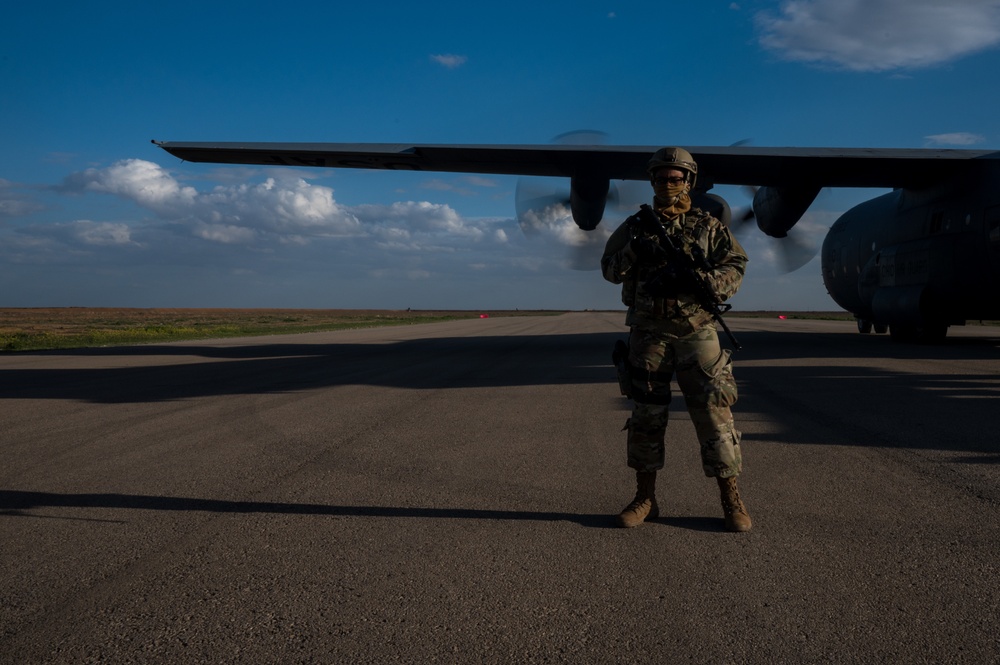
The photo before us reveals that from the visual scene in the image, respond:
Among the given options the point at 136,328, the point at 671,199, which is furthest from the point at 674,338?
the point at 136,328

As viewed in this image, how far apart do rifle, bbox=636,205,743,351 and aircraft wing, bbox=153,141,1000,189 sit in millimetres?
11686

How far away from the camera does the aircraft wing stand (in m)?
16.1

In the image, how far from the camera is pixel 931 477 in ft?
18.1

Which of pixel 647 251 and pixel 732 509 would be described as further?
pixel 647 251

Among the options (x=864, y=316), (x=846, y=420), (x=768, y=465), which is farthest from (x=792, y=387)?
(x=864, y=316)

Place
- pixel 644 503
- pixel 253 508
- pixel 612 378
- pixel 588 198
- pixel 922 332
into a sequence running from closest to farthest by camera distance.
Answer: pixel 644 503
pixel 253 508
pixel 612 378
pixel 588 198
pixel 922 332

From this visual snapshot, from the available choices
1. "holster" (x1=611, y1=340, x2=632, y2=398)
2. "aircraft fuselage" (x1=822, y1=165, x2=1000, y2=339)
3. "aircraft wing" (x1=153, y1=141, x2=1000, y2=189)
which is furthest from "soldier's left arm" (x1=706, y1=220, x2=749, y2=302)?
"aircraft fuselage" (x1=822, y1=165, x2=1000, y2=339)

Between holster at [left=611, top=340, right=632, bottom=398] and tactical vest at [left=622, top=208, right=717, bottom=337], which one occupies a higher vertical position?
tactical vest at [left=622, top=208, right=717, bottom=337]

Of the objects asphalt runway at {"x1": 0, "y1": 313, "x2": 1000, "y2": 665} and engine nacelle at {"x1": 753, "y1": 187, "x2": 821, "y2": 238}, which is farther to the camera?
engine nacelle at {"x1": 753, "y1": 187, "x2": 821, "y2": 238}

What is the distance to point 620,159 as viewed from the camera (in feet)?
55.3

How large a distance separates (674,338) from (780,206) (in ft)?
53.2

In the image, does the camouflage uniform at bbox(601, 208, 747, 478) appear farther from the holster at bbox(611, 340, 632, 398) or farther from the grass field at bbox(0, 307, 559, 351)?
the grass field at bbox(0, 307, 559, 351)

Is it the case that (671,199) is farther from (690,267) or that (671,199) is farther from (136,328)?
(136,328)

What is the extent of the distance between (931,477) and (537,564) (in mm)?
3398
